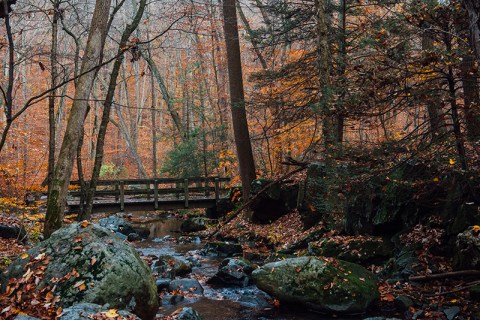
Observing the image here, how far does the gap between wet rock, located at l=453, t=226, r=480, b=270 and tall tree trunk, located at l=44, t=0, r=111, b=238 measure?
678 cm

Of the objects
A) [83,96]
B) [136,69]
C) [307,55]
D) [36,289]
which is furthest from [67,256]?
[136,69]

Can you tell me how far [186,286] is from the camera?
313 inches

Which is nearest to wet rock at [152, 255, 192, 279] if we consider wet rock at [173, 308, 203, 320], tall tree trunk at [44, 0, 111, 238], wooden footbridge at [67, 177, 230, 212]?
tall tree trunk at [44, 0, 111, 238]

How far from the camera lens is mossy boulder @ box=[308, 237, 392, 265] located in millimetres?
8294

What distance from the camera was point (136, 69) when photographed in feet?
104

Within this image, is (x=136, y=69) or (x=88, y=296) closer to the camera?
(x=88, y=296)

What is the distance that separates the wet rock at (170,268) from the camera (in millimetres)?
8969

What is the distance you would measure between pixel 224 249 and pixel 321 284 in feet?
17.5

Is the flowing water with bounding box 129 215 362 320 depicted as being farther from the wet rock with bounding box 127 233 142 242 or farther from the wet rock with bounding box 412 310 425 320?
the wet rock with bounding box 127 233 142 242

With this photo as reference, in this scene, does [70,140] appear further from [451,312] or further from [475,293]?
[475,293]

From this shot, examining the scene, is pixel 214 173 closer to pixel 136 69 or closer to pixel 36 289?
pixel 136 69

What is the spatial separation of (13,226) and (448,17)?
10.4m

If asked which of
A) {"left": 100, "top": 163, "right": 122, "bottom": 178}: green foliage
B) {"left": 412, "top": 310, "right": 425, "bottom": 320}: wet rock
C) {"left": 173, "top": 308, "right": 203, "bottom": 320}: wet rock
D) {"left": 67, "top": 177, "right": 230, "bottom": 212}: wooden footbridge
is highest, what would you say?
{"left": 100, "top": 163, "right": 122, "bottom": 178}: green foliage

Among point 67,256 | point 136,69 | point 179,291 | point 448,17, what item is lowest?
point 179,291
